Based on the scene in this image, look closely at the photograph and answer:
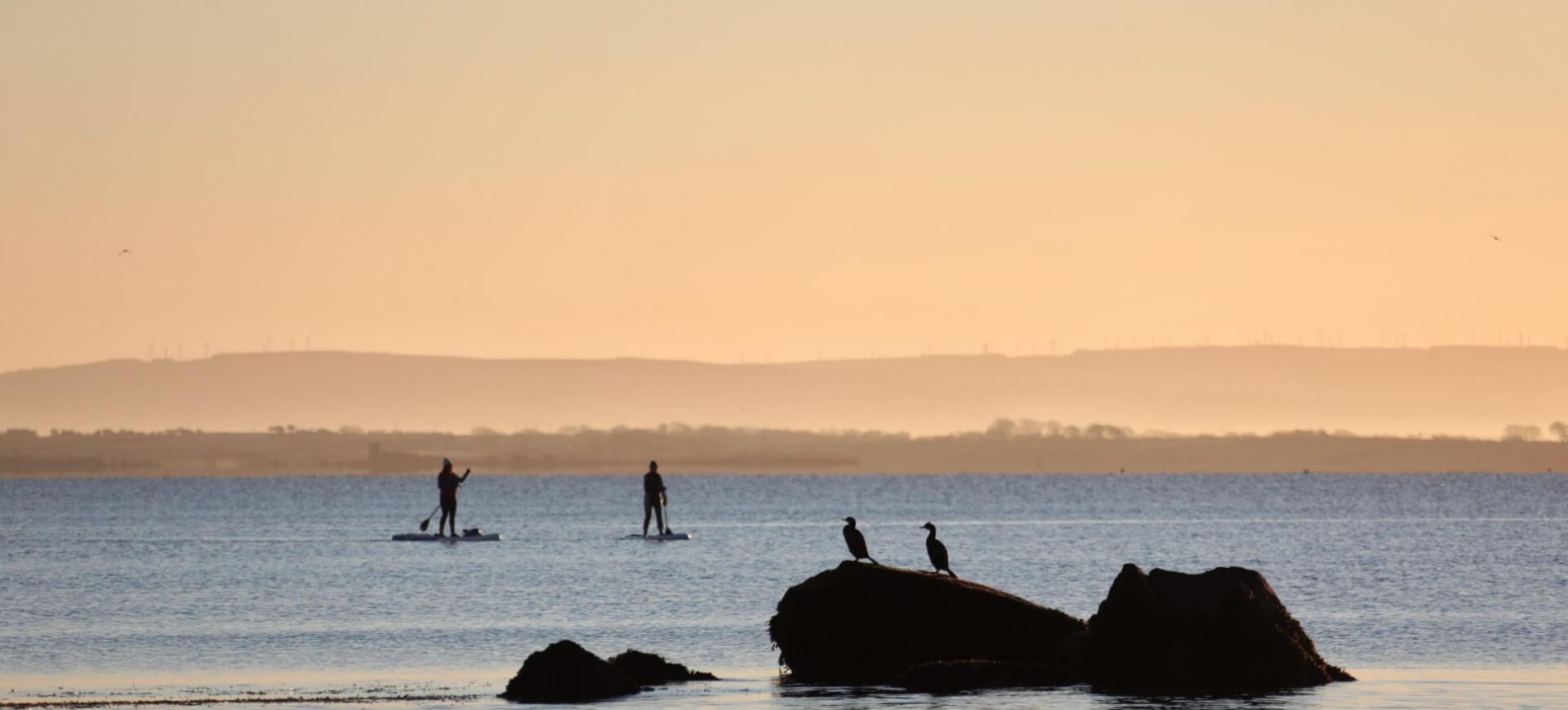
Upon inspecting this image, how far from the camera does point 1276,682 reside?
1181 inches

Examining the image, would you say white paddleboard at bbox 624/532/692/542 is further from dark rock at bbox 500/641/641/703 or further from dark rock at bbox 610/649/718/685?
dark rock at bbox 500/641/641/703

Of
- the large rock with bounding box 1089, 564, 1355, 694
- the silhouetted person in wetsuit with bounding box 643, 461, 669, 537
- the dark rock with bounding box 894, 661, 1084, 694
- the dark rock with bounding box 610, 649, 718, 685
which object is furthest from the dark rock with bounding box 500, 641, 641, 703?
the silhouetted person in wetsuit with bounding box 643, 461, 669, 537

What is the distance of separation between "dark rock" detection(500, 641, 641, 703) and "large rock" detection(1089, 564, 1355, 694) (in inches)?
249

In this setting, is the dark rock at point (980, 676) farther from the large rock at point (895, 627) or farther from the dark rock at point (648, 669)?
the dark rock at point (648, 669)

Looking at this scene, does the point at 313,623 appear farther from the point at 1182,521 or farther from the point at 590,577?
the point at 1182,521

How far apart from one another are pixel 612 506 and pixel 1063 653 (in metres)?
114

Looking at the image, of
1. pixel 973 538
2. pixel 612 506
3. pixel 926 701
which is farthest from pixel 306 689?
pixel 612 506

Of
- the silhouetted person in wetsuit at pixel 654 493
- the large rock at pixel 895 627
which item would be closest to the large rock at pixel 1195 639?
the large rock at pixel 895 627

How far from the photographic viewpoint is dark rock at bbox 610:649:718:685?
30.9 m

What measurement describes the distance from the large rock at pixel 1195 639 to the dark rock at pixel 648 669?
5598mm

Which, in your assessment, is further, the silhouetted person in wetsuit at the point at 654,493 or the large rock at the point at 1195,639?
the silhouetted person in wetsuit at the point at 654,493

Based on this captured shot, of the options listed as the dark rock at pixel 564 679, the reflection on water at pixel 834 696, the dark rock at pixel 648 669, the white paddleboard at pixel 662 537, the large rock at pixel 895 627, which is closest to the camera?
the reflection on water at pixel 834 696

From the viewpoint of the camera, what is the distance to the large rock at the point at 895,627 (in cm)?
3119

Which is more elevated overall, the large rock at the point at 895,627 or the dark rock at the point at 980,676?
the large rock at the point at 895,627
